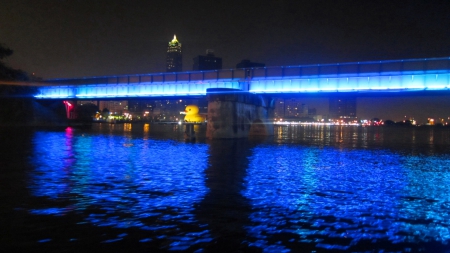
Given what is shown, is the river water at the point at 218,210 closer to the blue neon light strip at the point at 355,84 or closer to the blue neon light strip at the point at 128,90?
the blue neon light strip at the point at 355,84

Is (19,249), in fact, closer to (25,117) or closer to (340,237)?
(340,237)

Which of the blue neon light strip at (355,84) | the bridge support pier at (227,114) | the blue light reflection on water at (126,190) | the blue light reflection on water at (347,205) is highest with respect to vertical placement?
the blue neon light strip at (355,84)

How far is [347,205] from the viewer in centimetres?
1256

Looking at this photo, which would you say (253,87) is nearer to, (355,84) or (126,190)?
(355,84)

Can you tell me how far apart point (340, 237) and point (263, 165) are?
47.3 ft

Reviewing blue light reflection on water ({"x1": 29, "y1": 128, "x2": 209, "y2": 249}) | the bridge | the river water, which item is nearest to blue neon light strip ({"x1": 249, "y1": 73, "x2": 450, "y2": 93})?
the bridge

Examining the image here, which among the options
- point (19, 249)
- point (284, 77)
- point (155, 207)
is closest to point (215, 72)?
point (284, 77)

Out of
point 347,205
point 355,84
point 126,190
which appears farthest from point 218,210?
point 355,84

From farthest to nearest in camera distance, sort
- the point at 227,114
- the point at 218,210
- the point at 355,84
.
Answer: the point at 227,114 < the point at 355,84 < the point at 218,210

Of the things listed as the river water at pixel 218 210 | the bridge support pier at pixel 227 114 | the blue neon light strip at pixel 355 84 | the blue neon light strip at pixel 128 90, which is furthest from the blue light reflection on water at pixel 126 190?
the blue neon light strip at pixel 128 90

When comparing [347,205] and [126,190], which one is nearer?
[347,205]

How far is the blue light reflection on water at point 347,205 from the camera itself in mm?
9352

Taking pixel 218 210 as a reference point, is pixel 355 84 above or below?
above

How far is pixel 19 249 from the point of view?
797cm
